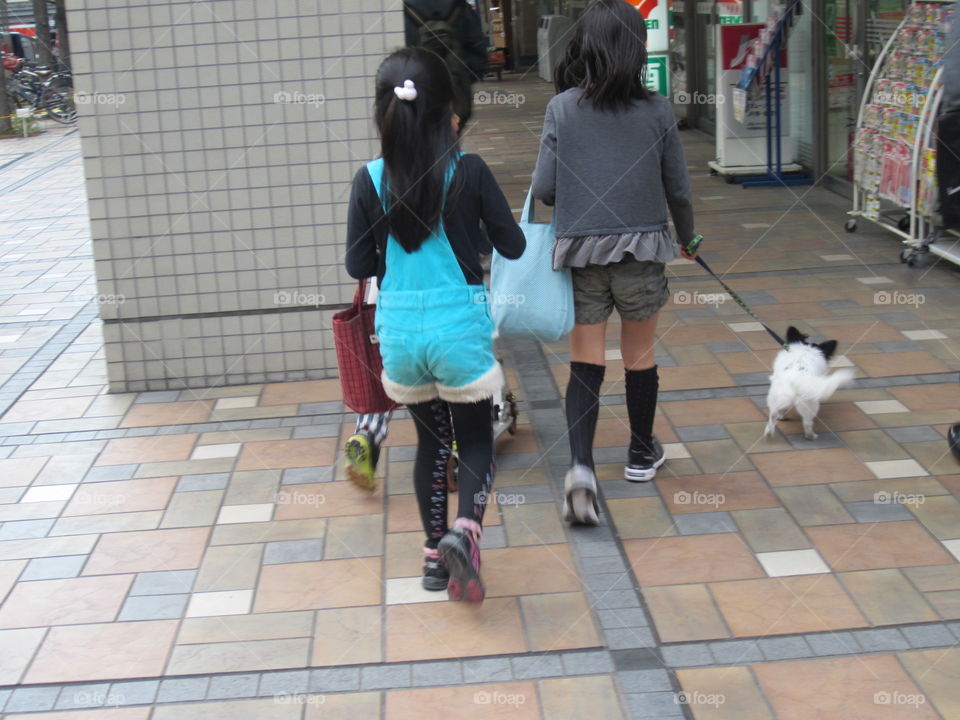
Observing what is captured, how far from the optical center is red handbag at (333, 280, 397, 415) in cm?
379

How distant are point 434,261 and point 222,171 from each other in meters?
2.49

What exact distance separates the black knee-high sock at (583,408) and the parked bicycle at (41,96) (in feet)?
64.8

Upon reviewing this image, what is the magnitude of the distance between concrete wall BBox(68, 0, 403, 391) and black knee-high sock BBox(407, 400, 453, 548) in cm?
220

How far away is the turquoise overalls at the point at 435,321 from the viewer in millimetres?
3168

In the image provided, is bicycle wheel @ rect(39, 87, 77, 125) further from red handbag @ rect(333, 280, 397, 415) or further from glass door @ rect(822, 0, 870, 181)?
red handbag @ rect(333, 280, 397, 415)

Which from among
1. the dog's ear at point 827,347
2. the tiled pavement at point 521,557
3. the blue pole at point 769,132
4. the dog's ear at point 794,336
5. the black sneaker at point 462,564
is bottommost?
Result: the tiled pavement at point 521,557

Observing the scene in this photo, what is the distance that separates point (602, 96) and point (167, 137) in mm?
2496

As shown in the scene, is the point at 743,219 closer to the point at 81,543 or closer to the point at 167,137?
the point at 167,137

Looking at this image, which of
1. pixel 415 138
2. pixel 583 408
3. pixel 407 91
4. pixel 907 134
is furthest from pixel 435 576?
pixel 907 134

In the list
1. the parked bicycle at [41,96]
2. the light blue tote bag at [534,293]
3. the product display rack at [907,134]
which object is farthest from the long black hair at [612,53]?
the parked bicycle at [41,96]

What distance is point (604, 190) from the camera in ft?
12.1

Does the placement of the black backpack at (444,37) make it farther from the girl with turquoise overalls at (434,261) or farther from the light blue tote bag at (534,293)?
the girl with turquoise overalls at (434,261)

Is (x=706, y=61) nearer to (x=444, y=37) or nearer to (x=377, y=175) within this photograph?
(x=444, y=37)

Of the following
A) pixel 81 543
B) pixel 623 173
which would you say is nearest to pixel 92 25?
pixel 81 543
